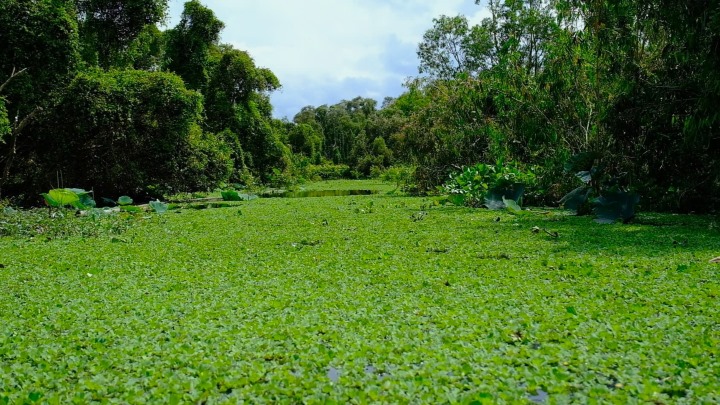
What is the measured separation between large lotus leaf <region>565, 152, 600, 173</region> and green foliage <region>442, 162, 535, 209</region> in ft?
3.88

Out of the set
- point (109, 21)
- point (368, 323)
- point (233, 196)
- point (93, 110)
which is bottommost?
point (368, 323)

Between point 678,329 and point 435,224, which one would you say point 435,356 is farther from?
point 435,224

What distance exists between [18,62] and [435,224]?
9.12 metres

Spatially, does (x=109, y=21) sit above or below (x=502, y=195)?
above

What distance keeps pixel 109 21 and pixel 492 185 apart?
10.6 metres

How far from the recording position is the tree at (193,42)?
18.1m

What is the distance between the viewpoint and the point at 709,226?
598 cm

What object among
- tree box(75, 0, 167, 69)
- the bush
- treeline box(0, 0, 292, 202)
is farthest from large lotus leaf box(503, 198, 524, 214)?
the bush

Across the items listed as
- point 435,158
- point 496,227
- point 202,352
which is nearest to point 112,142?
point 435,158

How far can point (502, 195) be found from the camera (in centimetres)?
933

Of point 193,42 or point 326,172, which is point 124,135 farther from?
point 326,172

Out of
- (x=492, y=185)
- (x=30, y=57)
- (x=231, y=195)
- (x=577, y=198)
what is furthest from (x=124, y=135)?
(x=577, y=198)

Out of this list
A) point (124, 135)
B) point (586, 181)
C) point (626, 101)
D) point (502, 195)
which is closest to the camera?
point (626, 101)

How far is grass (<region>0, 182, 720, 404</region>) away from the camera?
2.02 meters
